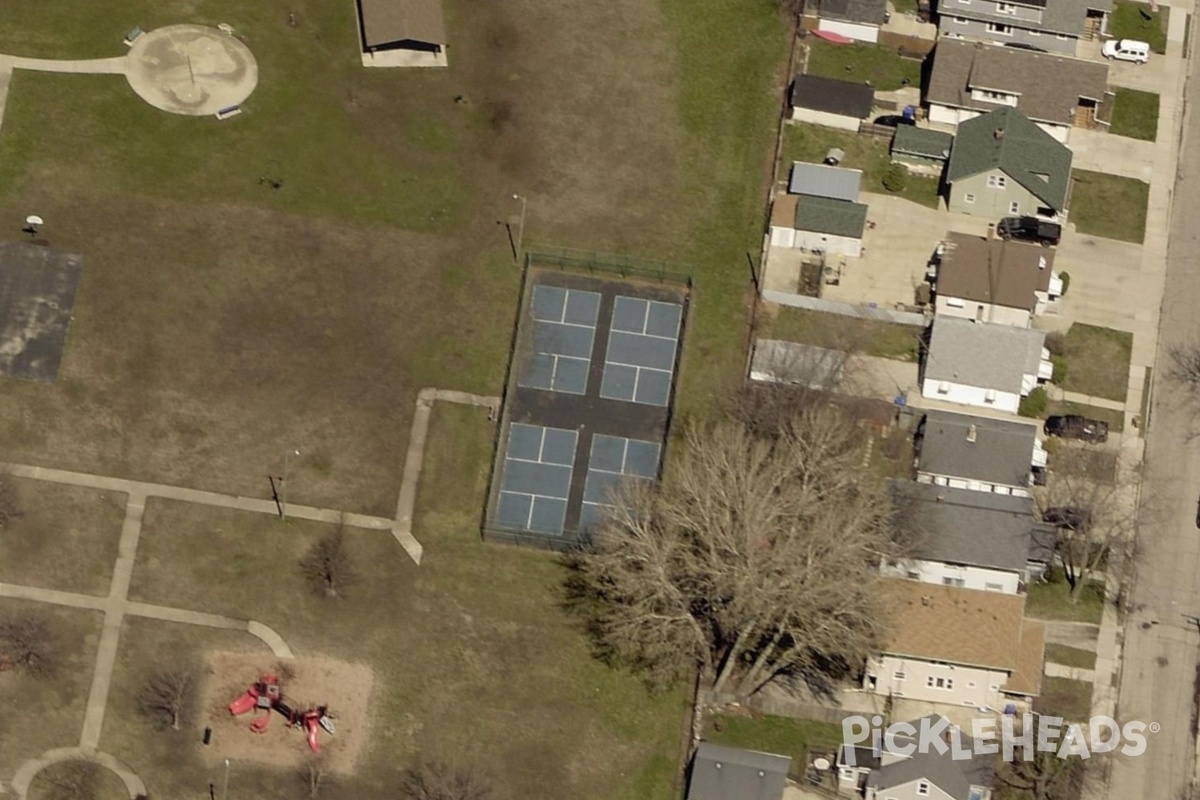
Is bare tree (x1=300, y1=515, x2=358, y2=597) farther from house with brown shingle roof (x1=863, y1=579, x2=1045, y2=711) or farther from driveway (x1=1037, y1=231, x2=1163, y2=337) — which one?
driveway (x1=1037, y1=231, x2=1163, y2=337)

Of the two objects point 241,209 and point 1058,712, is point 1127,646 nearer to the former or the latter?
point 1058,712

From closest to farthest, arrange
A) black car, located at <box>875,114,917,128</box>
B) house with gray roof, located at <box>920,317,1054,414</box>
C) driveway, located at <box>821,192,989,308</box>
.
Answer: house with gray roof, located at <box>920,317,1054,414</box>, driveway, located at <box>821,192,989,308</box>, black car, located at <box>875,114,917,128</box>

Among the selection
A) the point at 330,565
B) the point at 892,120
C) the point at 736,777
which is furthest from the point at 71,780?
the point at 892,120

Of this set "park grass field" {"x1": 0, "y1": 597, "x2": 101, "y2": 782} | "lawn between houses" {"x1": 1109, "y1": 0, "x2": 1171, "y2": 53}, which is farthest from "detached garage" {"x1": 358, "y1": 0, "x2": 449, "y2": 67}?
"lawn between houses" {"x1": 1109, "y1": 0, "x2": 1171, "y2": 53}

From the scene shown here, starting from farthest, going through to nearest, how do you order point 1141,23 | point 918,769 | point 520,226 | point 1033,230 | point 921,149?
point 1141,23 → point 921,149 → point 1033,230 → point 520,226 → point 918,769

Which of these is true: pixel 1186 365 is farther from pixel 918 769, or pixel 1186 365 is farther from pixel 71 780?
pixel 71 780

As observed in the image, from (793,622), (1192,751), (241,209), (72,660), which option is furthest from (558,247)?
(1192,751)
